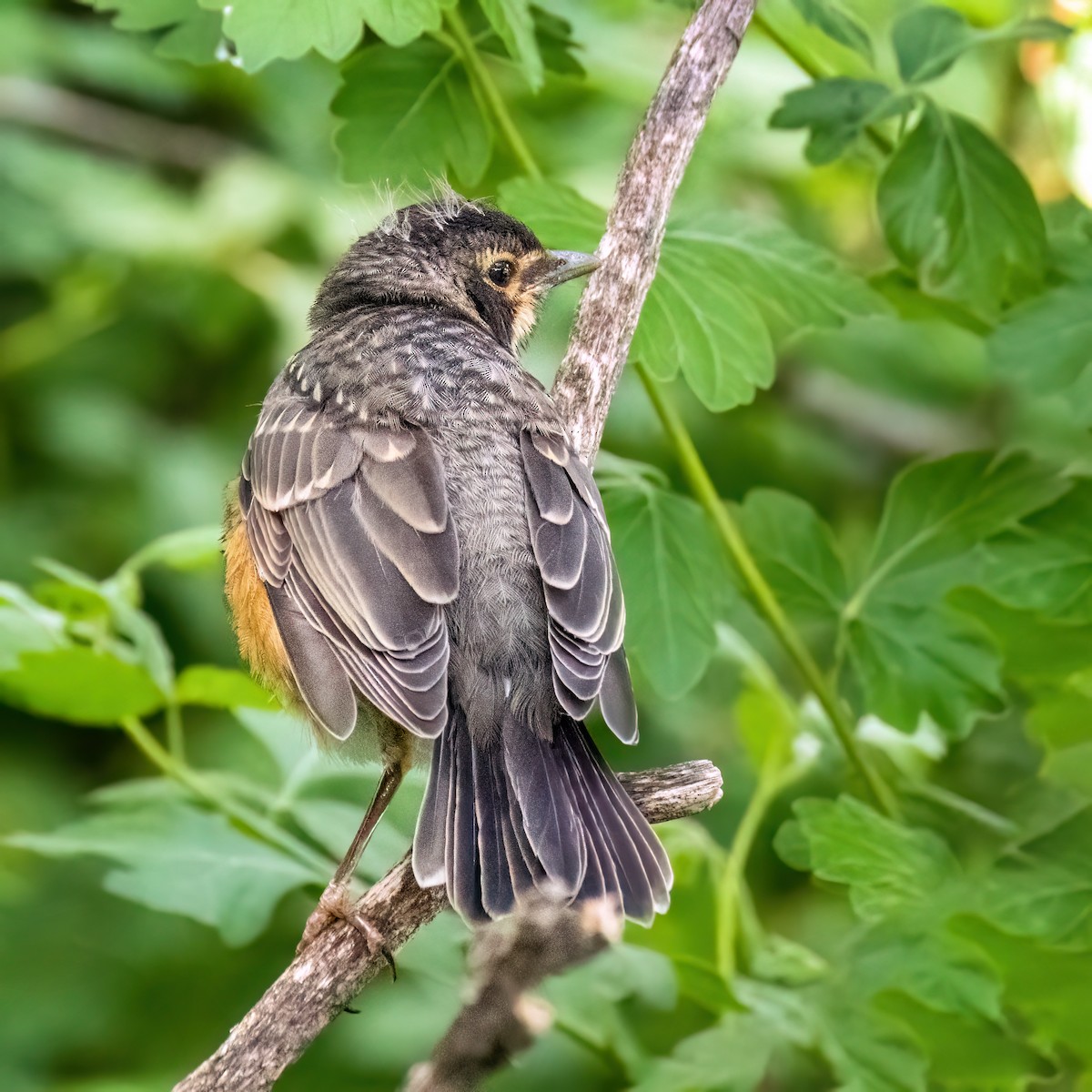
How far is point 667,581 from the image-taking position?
3262 millimetres

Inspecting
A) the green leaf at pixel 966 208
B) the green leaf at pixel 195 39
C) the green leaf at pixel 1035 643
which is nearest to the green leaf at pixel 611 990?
the green leaf at pixel 1035 643

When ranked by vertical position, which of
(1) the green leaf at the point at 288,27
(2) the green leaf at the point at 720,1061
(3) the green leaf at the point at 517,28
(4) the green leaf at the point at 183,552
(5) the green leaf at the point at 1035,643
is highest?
(3) the green leaf at the point at 517,28

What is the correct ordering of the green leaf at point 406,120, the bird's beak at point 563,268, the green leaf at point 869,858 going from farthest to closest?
1. the bird's beak at point 563,268
2. the green leaf at point 406,120
3. the green leaf at point 869,858

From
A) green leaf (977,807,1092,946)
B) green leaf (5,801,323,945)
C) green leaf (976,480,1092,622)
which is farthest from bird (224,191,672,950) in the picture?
green leaf (976,480,1092,622)

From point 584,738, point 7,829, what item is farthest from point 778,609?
point 7,829

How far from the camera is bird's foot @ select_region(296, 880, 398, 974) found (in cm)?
288

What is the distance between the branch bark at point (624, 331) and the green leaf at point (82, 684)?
2.25 ft

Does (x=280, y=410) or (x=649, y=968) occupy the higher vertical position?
(x=280, y=410)

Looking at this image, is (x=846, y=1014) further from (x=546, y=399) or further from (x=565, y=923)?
(x=546, y=399)

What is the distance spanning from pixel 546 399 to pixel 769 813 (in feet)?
7.87

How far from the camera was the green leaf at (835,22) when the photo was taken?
3.34 m

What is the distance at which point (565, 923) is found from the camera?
2066 millimetres

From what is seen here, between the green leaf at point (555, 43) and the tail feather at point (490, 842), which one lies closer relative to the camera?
the tail feather at point (490, 842)

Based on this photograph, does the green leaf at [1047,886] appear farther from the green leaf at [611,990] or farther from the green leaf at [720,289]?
the green leaf at [720,289]
